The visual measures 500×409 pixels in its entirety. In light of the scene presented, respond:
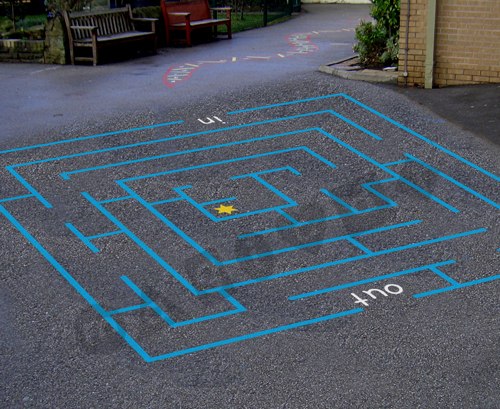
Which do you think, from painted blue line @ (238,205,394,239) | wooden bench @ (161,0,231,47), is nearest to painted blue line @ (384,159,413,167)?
painted blue line @ (238,205,394,239)

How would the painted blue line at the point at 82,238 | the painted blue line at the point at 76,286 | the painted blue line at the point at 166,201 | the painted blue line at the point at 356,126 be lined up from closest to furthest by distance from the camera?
the painted blue line at the point at 76,286 → the painted blue line at the point at 82,238 → the painted blue line at the point at 166,201 → the painted blue line at the point at 356,126

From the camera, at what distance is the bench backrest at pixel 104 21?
16469 mm

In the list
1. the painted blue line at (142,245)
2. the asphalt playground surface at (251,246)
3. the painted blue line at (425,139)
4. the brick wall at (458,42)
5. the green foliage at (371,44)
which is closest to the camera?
the asphalt playground surface at (251,246)

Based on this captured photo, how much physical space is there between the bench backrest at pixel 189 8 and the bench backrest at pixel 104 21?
1.02m

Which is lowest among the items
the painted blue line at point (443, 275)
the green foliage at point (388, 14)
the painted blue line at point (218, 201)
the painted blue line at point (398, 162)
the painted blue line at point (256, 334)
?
the painted blue line at point (256, 334)

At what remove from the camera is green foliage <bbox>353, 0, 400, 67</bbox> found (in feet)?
46.9

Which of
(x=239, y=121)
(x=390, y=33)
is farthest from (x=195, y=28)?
(x=239, y=121)

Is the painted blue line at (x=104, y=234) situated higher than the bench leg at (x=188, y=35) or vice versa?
the bench leg at (x=188, y=35)

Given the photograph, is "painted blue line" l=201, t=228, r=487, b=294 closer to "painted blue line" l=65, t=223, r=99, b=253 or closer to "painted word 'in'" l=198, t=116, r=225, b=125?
"painted blue line" l=65, t=223, r=99, b=253

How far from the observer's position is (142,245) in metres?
8.33

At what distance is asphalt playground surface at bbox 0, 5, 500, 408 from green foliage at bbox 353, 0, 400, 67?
1333 millimetres

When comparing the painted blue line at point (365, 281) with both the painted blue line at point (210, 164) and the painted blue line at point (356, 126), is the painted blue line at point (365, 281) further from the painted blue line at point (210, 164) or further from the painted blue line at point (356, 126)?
the painted blue line at point (356, 126)

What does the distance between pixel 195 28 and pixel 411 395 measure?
1361cm

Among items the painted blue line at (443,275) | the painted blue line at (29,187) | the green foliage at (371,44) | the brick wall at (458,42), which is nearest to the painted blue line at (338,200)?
the painted blue line at (443,275)
